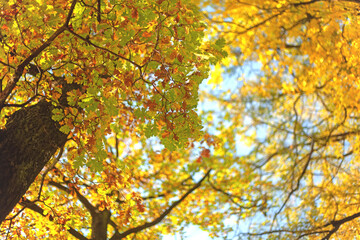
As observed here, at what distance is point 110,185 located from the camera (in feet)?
14.1

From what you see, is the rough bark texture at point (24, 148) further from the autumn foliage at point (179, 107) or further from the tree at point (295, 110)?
the tree at point (295, 110)

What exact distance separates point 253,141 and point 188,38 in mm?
7211

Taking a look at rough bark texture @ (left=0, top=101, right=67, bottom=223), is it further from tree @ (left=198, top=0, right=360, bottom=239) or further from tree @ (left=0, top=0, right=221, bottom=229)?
tree @ (left=198, top=0, right=360, bottom=239)

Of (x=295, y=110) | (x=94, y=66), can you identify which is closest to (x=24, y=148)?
(x=94, y=66)

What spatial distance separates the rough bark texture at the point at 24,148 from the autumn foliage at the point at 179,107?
0.22 feet

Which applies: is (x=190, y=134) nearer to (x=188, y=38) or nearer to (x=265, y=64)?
(x=188, y=38)

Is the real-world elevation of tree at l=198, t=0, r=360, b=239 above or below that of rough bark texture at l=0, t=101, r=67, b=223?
above

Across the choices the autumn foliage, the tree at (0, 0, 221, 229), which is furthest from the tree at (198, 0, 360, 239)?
the tree at (0, 0, 221, 229)

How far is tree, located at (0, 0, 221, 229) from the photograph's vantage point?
2.63 metres

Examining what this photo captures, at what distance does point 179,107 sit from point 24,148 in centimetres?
152

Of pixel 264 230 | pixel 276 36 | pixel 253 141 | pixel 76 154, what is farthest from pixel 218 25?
pixel 76 154

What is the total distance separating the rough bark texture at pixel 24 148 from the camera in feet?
8.91

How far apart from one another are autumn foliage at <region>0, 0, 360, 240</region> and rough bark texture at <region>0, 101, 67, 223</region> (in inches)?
2.6

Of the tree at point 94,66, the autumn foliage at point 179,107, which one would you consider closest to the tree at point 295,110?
the autumn foliage at point 179,107
